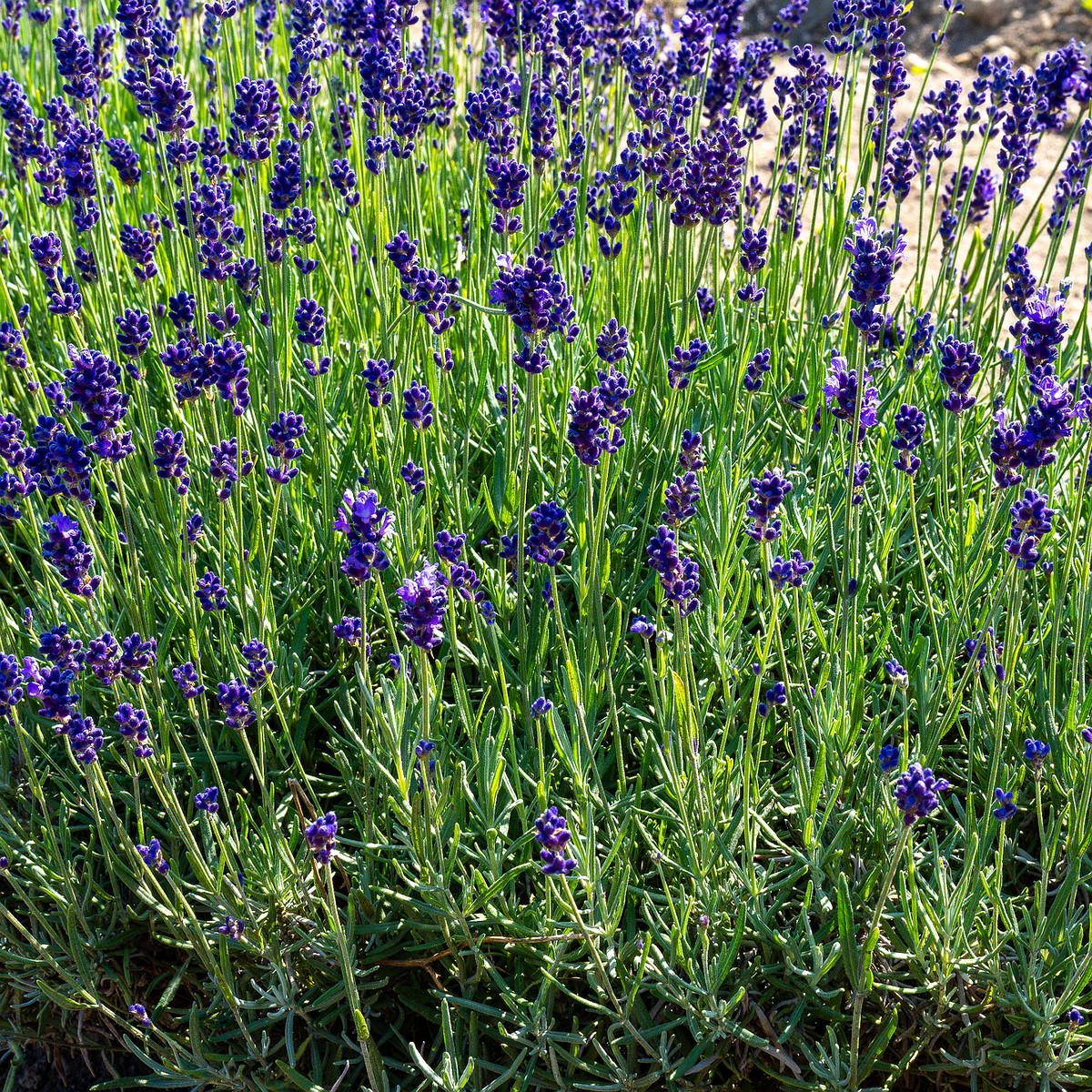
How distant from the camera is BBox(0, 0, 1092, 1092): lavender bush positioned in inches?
86.1

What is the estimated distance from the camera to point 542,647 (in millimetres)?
2621

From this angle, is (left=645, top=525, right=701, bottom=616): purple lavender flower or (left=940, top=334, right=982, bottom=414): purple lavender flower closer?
(left=645, top=525, right=701, bottom=616): purple lavender flower

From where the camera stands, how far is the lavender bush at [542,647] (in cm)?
219

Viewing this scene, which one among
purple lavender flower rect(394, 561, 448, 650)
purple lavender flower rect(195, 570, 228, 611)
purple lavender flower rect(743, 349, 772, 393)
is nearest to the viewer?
purple lavender flower rect(394, 561, 448, 650)

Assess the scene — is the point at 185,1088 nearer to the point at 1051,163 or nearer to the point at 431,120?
the point at 431,120

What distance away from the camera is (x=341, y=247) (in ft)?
14.0

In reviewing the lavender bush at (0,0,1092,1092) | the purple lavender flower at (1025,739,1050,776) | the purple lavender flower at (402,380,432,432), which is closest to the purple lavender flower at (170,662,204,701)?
the lavender bush at (0,0,1092,1092)

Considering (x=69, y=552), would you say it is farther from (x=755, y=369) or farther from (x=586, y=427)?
(x=755, y=369)

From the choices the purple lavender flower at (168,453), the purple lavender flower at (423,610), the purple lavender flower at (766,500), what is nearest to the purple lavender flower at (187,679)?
the purple lavender flower at (168,453)

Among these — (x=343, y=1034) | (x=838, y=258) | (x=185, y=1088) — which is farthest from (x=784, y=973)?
(x=838, y=258)

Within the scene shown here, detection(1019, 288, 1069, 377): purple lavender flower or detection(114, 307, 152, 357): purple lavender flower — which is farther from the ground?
detection(1019, 288, 1069, 377): purple lavender flower

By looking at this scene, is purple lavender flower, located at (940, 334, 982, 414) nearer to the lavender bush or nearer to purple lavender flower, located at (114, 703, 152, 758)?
the lavender bush

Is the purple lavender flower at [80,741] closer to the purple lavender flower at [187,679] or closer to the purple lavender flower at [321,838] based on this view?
the purple lavender flower at [187,679]

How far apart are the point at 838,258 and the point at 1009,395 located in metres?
0.89
